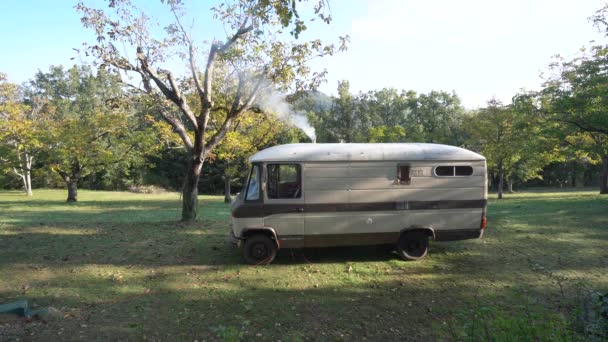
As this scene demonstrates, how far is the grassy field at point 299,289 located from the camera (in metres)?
5.03

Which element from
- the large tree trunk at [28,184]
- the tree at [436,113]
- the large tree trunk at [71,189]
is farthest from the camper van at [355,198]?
the tree at [436,113]

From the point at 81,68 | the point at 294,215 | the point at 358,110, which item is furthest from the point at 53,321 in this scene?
the point at 81,68

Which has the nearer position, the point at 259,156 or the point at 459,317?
the point at 459,317

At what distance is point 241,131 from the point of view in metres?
26.4

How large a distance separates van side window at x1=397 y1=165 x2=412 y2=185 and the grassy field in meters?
1.86

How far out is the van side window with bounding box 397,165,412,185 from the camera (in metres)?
8.19

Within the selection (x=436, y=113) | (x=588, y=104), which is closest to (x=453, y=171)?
(x=588, y=104)

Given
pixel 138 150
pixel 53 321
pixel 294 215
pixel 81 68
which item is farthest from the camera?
pixel 81 68

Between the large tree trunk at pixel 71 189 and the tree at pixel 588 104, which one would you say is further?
the large tree trunk at pixel 71 189

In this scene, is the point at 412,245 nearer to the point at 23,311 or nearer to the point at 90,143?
the point at 23,311

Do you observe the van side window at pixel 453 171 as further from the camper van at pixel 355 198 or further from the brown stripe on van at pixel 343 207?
the brown stripe on van at pixel 343 207

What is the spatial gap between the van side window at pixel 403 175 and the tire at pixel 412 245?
47.3 inches

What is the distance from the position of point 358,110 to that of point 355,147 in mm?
55001

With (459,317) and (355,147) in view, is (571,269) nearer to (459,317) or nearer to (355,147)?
(459,317)
